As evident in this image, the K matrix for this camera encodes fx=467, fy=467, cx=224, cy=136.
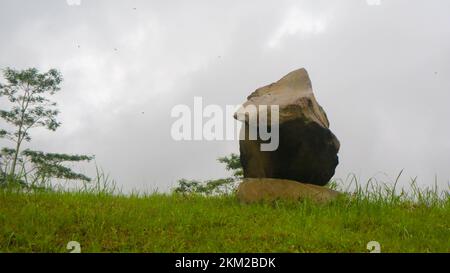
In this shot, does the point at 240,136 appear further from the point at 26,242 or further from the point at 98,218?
the point at 26,242

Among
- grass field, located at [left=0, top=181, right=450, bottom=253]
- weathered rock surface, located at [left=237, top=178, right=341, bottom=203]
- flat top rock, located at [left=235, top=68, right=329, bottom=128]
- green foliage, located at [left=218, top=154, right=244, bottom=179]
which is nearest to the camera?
grass field, located at [left=0, top=181, right=450, bottom=253]

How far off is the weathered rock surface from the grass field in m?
0.19

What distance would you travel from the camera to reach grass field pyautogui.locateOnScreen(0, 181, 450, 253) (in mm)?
5410

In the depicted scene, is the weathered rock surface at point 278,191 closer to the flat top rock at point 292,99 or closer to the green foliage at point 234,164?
the flat top rock at point 292,99

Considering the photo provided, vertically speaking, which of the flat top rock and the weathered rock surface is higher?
the flat top rock

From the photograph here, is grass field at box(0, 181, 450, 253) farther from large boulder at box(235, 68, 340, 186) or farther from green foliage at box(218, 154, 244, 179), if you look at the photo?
green foliage at box(218, 154, 244, 179)

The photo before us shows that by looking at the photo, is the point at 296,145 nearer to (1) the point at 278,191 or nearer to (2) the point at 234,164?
(1) the point at 278,191

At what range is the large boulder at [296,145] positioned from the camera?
780 cm

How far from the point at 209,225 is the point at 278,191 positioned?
1.90m

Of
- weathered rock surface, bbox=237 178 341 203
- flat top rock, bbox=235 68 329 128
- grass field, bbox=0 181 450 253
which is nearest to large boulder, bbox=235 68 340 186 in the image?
flat top rock, bbox=235 68 329 128

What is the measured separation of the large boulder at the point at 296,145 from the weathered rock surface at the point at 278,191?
328mm

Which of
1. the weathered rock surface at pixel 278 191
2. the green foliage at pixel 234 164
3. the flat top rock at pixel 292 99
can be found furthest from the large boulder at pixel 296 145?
the green foliage at pixel 234 164

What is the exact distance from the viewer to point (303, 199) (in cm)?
760
